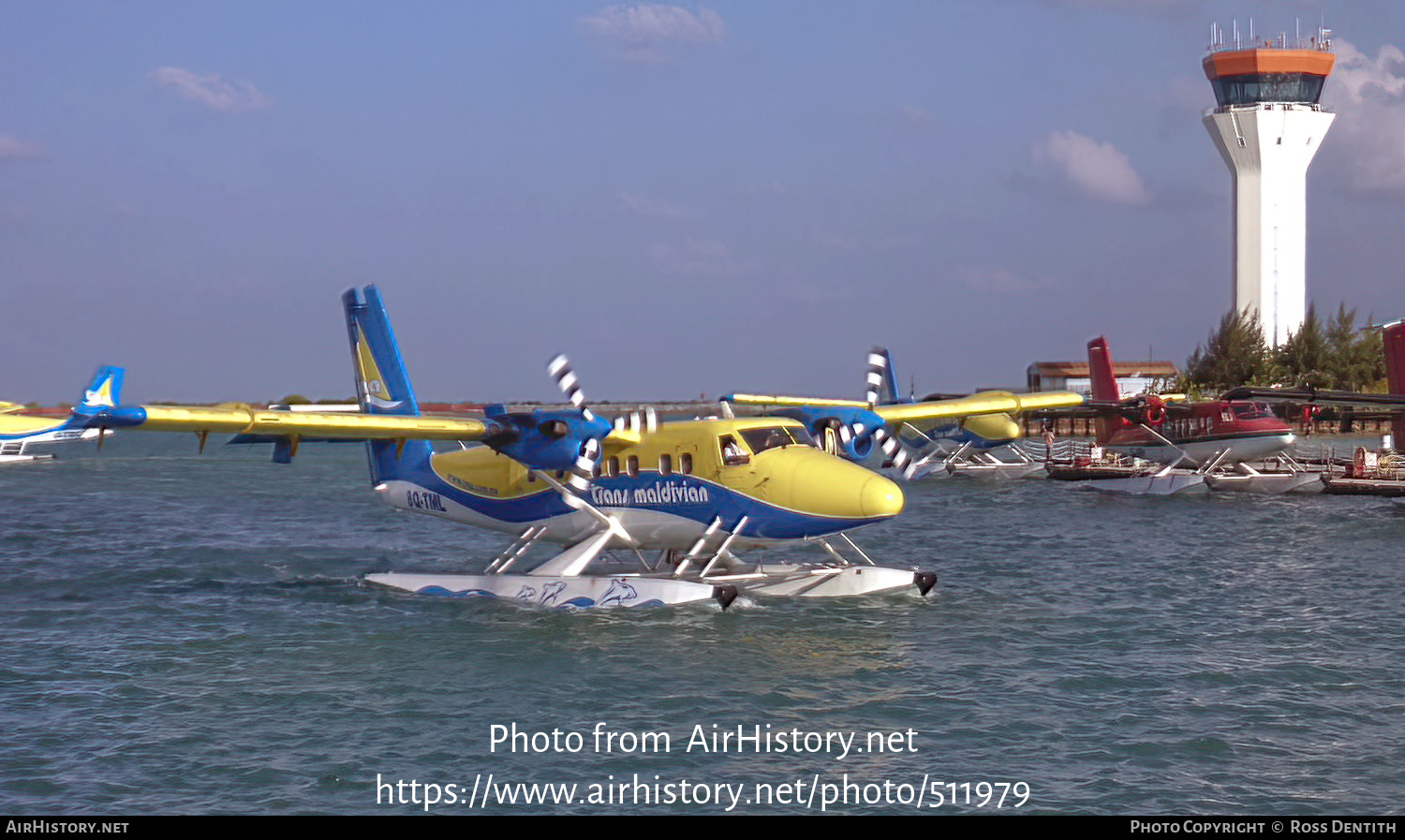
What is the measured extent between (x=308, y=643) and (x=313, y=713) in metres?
4.34

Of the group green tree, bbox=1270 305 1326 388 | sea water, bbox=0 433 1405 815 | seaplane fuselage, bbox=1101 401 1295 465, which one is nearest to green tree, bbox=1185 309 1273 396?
green tree, bbox=1270 305 1326 388

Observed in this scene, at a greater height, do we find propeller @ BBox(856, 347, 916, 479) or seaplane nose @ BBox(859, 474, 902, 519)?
propeller @ BBox(856, 347, 916, 479)

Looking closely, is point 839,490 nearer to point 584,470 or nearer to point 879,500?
point 879,500

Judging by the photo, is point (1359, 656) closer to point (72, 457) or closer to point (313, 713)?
point (313, 713)

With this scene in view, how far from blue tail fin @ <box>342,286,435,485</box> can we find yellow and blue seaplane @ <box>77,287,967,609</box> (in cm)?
167

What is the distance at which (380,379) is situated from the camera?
2583 centimetres

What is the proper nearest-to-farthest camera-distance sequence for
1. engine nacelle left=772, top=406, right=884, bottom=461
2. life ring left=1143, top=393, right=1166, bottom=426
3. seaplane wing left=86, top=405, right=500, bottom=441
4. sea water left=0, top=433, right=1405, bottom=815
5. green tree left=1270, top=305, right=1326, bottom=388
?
sea water left=0, top=433, right=1405, bottom=815 < seaplane wing left=86, top=405, right=500, bottom=441 < engine nacelle left=772, top=406, right=884, bottom=461 < life ring left=1143, top=393, right=1166, bottom=426 < green tree left=1270, top=305, right=1326, bottom=388

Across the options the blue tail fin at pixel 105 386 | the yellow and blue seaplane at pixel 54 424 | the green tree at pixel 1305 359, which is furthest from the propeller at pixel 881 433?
the green tree at pixel 1305 359

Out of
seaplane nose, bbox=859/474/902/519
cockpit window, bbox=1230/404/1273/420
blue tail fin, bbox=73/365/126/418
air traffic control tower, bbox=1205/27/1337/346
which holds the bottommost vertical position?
seaplane nose, bbox=859/474/902/519

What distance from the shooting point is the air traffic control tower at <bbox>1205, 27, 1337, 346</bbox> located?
80.9 metres

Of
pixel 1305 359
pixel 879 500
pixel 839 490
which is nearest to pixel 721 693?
pixel 879 500

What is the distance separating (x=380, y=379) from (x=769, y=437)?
8.87m

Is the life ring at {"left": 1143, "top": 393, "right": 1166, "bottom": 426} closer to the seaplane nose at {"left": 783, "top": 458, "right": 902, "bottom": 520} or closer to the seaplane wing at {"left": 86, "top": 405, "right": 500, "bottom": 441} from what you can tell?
the seaplane nose at {"left": 783, "top": 458, "right": 902, "bottom": 520}
